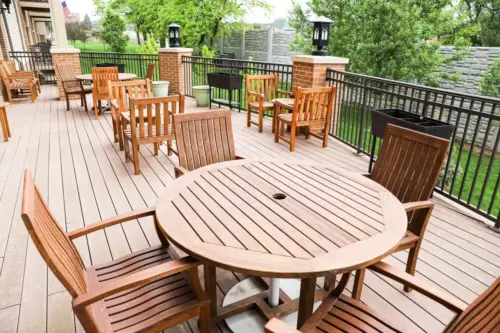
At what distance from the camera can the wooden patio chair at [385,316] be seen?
1.01m

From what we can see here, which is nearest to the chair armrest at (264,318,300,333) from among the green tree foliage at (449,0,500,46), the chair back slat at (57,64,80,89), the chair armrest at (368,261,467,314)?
→ the chair armrest at (368,261,467,314)

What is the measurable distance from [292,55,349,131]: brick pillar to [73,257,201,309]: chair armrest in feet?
14.4

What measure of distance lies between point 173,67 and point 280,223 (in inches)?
319

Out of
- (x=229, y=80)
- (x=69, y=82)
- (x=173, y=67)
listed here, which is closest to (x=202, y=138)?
(x=229, y=80)

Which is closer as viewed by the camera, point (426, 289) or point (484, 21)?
point (426, 289)

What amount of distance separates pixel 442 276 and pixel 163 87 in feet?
24.2

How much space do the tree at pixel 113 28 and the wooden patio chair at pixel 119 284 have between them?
20.8 metres

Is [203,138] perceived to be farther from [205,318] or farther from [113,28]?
[113,28]

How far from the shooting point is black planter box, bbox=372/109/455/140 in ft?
9.67

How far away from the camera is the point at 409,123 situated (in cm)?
307

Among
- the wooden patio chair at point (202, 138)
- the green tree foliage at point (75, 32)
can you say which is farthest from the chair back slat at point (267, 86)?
the green tree foliage at point (75, 32)

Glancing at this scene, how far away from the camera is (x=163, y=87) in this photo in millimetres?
8312

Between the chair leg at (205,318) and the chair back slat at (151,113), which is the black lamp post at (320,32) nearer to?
the chair back slat at (151,113)

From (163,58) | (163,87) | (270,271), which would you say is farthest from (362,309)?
(163,58)
